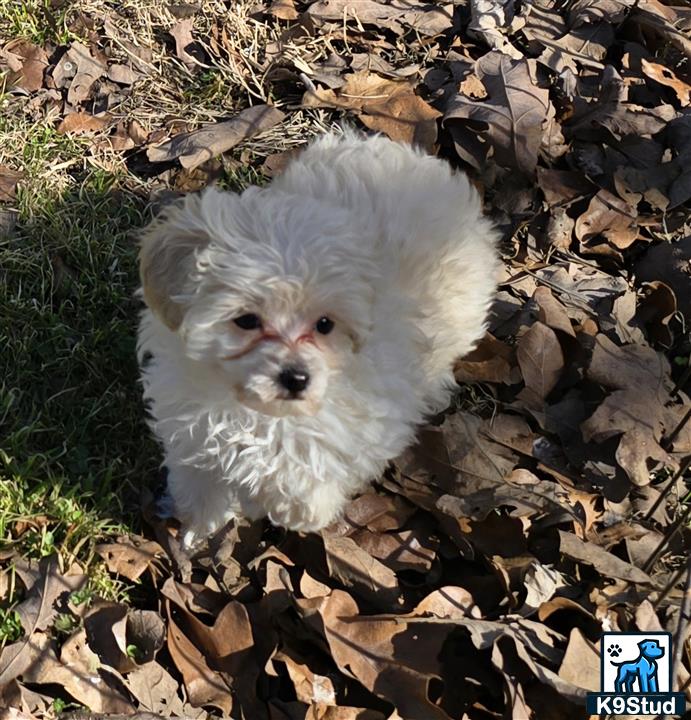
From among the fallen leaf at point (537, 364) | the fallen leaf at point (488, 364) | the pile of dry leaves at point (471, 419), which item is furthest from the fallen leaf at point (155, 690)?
the fallen leaf at point (537, 364)

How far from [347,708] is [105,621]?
3.30 feet

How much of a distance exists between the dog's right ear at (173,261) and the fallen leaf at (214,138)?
170 centimetres

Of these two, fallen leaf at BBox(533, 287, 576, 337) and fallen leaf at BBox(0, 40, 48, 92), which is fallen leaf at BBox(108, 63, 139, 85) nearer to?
fallen leaf at BBox(0, 40, 48, 92)

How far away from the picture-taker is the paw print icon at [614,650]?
290 cm

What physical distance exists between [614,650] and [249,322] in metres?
1.89

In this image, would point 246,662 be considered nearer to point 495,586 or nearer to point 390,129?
point 495,586

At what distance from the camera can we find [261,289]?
92.7 inches

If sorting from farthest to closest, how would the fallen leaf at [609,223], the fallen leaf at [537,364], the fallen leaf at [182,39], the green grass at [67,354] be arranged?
the fallen leaf at [182,39] → the fallen leaf at [609,223] → the fallen leaf at [537,364] → the green grass at [67,354]

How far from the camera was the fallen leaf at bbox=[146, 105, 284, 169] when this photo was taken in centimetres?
411

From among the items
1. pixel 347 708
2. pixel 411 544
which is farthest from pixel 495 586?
pixel 347 708

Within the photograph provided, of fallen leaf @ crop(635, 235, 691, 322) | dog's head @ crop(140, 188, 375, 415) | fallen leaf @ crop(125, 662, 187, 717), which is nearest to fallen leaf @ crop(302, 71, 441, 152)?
fallen leaf @ crop(635, 235, 691, 322)

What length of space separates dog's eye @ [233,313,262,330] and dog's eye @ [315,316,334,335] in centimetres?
20

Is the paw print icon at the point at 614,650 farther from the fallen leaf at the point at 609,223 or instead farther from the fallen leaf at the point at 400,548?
the fallen leaf at the point at 609,223

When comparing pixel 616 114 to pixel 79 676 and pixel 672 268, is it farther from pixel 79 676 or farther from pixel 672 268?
pixel 79 676
